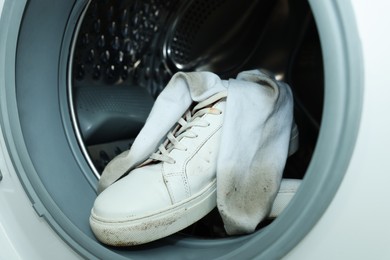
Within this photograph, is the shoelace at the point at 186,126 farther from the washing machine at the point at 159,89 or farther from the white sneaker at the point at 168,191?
the washing machine at the point at 159,89

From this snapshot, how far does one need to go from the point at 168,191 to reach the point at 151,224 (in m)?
0.05

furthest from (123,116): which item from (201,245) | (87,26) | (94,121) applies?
(201,245)

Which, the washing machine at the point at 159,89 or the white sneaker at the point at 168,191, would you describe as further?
the white sneaker at the point at 168,191

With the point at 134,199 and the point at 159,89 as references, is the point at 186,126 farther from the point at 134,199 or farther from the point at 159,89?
the point at 159,89

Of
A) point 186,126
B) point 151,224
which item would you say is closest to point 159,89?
point 186,126

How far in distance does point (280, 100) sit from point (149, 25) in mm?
435

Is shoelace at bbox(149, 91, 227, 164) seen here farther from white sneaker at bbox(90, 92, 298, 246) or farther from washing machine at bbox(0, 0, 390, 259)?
washing machine at bbox(0, 0, 390, 259)

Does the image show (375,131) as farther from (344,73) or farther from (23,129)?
(23,129)

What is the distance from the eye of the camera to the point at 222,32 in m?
1.01

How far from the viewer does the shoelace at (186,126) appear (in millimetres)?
625

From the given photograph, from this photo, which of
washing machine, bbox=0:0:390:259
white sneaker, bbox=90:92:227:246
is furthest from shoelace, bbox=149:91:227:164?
washing machine, bbox=0:0:390:259

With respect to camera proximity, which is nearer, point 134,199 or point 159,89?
point 134,199

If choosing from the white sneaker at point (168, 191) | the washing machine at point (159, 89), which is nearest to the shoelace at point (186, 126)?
the white sneaker at point (168, 191)

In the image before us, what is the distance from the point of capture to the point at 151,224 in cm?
58
